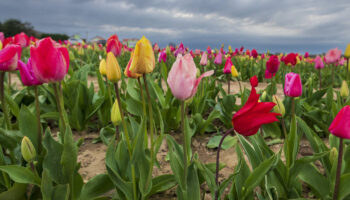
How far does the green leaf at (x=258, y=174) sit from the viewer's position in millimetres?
1373

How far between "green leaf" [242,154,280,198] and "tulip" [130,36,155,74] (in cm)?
78

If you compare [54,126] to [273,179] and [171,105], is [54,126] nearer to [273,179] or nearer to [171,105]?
[171,105]

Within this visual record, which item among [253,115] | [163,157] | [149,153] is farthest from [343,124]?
[163,157]

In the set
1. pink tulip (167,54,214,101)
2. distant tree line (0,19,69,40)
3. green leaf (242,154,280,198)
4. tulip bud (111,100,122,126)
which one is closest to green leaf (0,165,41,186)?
tulip bud (111,100,122,126)

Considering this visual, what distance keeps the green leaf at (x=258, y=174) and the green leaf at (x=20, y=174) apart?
1.18m

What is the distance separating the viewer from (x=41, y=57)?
1.21 meters

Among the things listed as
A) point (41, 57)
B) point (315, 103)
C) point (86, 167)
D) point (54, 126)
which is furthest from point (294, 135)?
point (54, 126)

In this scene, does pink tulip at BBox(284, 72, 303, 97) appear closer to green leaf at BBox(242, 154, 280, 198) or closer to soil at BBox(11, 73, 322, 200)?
green leaf at BBox(242, 154, 280, 198)

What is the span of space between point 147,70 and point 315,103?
108 inches

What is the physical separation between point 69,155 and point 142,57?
0.67 meters

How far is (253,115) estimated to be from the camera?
3.51 ft

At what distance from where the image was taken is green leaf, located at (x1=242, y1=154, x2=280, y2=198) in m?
1.37

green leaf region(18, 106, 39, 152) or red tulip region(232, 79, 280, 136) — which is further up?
red tulip region(232, 79, 280, 136)

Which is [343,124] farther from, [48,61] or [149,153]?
[48,61]
